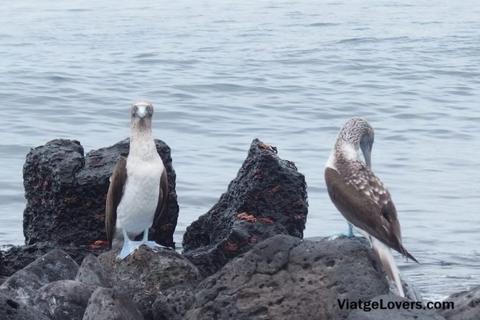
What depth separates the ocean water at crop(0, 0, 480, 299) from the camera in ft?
46.5

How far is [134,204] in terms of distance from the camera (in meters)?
9.20

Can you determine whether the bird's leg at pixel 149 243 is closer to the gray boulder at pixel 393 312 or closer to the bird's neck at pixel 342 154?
the bird's neck at pixel 342 154

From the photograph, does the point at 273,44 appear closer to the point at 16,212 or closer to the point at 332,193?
the point at 16,212

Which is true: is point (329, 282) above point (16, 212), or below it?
above

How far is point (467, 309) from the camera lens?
25.2ft

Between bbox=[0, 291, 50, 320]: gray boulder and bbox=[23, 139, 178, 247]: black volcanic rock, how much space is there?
107 inches

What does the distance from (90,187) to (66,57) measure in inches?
635

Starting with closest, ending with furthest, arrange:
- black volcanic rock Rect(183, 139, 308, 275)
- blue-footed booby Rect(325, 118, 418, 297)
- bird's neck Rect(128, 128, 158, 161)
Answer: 1. blue-footed booby Rect(325, 118, 418, 297)
2. bird's neck Rect(128, 128, 158, 161)
3. black volcanic rock Rect(183, 139, 308, 275)

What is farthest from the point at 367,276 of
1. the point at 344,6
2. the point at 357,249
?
the point at 344,6

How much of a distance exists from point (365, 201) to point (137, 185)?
209 centimetres

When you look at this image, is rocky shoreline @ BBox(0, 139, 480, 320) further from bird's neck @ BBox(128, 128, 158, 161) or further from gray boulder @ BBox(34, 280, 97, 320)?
bird's neck @ BBox(128, 128, 158, 161)

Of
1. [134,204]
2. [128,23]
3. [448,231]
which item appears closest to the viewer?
[134,204]

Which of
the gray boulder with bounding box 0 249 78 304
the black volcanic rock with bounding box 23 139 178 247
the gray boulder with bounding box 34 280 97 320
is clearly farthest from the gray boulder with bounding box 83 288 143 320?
the black volcanic rock with bounding box 23 139 178 247

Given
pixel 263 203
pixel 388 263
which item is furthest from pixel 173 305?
pixel 263 203
